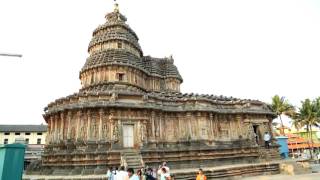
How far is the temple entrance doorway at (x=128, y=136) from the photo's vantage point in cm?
2241

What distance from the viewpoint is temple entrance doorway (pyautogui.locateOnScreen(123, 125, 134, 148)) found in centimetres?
2241

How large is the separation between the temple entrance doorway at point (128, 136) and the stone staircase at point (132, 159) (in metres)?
0.96

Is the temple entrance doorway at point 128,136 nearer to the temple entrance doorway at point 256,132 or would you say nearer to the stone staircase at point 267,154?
the stone staircase at point 267,154

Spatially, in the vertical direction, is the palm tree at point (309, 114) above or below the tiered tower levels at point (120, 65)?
below

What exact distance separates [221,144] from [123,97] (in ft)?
38.1

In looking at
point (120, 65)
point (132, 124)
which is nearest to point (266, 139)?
point (132, 124)

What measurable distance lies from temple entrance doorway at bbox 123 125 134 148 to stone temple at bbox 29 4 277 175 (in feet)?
0.29

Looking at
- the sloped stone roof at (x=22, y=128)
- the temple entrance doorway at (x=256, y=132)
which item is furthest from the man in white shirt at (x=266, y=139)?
the sloped stone roof at (x=22, y=128)

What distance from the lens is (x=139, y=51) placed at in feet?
113

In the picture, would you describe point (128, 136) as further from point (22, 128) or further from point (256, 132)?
point (22, 128)

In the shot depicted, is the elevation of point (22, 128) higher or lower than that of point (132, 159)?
higher

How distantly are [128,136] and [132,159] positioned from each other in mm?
2597

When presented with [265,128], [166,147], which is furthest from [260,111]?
[166,147]

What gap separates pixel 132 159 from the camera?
2055 centimetres
